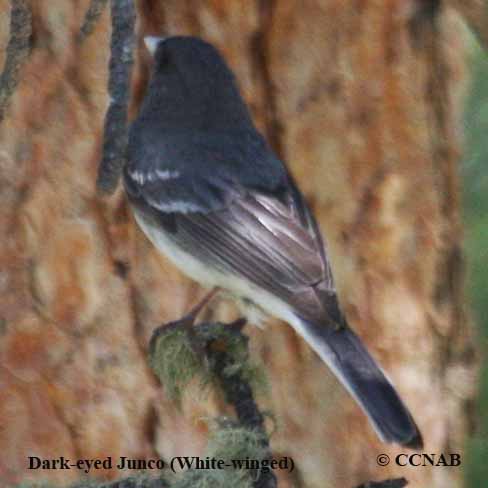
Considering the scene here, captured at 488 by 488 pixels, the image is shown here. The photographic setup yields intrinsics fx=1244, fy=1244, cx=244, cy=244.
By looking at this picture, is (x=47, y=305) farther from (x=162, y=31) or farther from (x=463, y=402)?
(x=463, y=402)

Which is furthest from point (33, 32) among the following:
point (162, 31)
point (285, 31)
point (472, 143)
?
point (472, 143)

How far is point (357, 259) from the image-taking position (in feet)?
13.2

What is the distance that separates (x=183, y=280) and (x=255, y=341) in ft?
1.03

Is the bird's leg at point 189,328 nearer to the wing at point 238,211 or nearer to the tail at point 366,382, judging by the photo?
the wing at point 238,211

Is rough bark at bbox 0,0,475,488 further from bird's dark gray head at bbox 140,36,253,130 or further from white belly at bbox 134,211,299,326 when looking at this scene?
white belly at bbox 134,211,299,326

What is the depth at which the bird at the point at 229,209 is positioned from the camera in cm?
333

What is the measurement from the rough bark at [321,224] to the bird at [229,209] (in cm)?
16

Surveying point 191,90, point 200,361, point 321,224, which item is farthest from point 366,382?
point 191,90

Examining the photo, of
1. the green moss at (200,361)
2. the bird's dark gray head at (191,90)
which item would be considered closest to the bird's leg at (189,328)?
the green moss at (200,361)

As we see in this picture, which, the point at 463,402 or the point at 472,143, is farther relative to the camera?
the point at 463,402

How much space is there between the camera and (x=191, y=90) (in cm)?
409

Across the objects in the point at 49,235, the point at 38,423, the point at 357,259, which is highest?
the point at 49,235

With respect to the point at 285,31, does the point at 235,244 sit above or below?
below

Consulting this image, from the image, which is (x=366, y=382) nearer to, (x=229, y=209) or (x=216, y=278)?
(x=216, y=278)
